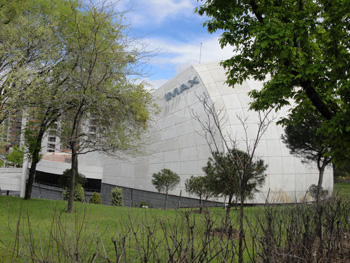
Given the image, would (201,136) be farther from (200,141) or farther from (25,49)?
(25,49)

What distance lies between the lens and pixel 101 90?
13398 mm

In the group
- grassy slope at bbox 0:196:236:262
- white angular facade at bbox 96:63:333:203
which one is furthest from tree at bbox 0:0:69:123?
white angular facade at bbox 96:63:333:203

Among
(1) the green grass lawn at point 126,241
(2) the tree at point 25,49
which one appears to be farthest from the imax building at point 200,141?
(1) the green grass lawn at point 126,241

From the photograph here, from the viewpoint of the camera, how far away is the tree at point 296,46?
22.6 feet

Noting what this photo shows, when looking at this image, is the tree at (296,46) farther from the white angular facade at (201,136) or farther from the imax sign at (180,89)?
the imax sign at (180,89)

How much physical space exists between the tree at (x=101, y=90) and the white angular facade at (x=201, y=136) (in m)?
9.47

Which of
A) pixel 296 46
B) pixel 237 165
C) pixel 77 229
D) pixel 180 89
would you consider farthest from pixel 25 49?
pixel 180 89

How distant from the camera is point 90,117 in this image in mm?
16562

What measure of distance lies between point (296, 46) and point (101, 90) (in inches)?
317

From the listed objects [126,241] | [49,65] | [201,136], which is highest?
[49,65]

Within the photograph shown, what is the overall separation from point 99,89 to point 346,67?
927 cm

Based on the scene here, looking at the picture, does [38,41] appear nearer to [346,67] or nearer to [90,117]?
[90,117]

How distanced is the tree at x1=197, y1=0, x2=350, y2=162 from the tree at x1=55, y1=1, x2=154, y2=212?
20.0ft

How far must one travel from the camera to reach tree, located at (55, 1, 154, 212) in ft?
43.2
